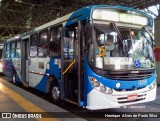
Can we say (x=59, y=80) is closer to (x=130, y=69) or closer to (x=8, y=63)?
(x=130, y=69)

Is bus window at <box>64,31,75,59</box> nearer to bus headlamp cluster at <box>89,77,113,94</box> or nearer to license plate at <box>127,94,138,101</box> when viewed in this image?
bus headlamp cluster at <box>89,77,113,94</box>

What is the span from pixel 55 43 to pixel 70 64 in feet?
4.23

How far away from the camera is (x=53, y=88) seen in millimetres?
8438

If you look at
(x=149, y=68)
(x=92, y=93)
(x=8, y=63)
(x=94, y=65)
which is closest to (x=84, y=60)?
(x=94, y=65)

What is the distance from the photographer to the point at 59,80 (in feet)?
25.8

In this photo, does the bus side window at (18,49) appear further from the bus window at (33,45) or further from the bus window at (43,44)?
the bus window at (43,44)

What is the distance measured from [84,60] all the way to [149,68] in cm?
187

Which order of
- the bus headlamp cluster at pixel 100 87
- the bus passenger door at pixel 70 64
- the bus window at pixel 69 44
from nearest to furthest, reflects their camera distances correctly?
the bus headlamp cluster at pixel 100 87 → the bus passenger door at pixel 70 64 → the bus window at pixel 69 44

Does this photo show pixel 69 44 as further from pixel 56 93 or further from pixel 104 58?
pixel 56 93

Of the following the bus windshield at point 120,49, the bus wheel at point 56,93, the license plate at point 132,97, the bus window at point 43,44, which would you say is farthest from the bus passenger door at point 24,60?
the license plate at point 132,97

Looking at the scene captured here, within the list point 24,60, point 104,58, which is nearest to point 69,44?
point 104,58

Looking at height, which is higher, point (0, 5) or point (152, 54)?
point (0, 5)

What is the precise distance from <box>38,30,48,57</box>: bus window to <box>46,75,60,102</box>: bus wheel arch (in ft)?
3.24

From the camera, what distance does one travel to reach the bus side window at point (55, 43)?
8.05 m
